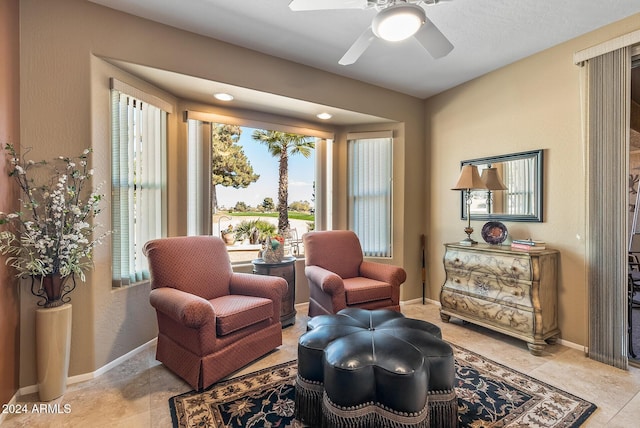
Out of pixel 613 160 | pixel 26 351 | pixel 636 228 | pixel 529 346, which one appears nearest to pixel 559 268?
pixel 529 346

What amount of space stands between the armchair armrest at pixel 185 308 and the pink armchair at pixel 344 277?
3.61ft

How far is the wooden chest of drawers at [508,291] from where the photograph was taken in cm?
254

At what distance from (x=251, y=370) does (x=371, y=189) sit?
2624mm

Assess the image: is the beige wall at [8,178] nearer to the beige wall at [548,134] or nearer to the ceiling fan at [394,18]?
the ceiling fan at [394,18]

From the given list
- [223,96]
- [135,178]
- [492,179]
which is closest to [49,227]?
[135,178]

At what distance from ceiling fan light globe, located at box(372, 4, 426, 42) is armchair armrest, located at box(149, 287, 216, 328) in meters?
2.01

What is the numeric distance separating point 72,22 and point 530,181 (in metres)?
4.05

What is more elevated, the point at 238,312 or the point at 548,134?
the point at 548,134

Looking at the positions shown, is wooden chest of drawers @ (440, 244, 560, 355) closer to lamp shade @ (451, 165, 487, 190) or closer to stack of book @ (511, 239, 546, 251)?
stack of book @ (511, 239, 546, 251)

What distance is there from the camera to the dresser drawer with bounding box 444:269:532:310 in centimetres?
261

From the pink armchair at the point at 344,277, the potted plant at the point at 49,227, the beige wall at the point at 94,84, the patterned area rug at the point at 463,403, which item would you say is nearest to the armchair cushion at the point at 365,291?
the pink armchair at the point at 344,277

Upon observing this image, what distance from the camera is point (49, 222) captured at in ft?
6.28

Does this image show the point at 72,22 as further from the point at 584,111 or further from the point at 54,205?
the point at 584,111

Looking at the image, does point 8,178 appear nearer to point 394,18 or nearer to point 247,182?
point 247,182
